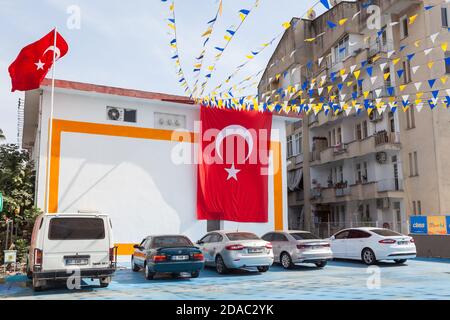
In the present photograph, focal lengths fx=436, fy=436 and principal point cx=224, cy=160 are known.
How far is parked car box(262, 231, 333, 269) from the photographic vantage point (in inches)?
646

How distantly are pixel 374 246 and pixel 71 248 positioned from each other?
1185 centimetres

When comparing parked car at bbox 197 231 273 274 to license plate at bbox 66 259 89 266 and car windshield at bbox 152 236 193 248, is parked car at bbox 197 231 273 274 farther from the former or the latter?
license plate at bbox 66 259 89 266

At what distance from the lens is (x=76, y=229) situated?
1168cm

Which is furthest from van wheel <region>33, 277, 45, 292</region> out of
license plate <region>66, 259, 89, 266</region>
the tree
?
the tree

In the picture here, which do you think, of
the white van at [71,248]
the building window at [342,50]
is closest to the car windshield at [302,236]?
the white van at [71,248]

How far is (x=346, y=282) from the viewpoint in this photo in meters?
13.1

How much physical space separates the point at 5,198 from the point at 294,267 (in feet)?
39.6

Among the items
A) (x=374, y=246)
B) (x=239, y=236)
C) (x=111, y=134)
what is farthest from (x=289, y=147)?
(x=239, y=236)

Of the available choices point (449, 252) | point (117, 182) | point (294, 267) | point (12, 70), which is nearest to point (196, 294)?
point (294, 267)

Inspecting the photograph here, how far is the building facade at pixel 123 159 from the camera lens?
751 inches

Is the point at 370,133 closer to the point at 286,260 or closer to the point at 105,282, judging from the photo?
the point at 286,260

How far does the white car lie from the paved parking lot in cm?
94

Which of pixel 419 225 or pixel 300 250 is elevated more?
pixel 419 225
